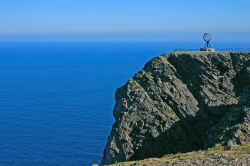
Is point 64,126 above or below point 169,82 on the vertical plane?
above

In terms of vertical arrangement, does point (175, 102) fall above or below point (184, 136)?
above

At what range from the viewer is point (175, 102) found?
5612cm

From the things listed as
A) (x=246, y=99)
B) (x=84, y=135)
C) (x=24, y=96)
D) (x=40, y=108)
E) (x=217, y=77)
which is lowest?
(x=246, y=99)

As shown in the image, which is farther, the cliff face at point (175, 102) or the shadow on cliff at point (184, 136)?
the cliff face at point (175, 102)

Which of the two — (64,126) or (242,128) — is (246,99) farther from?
(64,126)

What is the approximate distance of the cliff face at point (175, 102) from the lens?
177 ft

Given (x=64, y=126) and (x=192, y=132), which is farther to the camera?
(x=64, y=126)

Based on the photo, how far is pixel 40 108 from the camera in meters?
151

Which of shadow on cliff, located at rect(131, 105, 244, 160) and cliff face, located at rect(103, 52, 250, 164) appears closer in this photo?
shadow on cliff, located at rect(131, 105, 244, 160)

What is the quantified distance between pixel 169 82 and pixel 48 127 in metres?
72.5

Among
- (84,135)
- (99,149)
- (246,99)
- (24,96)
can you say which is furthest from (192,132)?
(24,96)

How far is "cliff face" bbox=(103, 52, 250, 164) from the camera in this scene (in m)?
53.8

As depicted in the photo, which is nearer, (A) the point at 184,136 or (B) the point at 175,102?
(A) the point at 184,136

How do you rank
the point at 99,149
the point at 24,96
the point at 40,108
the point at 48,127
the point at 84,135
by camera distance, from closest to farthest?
the point at 99,149
the point at 84,135
the point at 48,127
the point at 40,108
the point at 24,96
